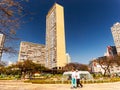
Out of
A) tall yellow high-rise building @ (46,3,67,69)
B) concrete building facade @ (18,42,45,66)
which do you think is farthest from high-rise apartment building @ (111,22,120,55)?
concrete building facade @ (18,42,45,66)

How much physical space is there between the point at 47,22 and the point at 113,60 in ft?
282

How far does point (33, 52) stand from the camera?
14212cm

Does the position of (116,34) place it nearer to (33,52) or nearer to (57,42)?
(57,42)

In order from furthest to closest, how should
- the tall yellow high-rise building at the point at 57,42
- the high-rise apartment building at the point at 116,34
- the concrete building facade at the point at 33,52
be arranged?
the concrete building facade at the point at 33,52 < the high-rise apartment building at the point at 116,34 < the tall yellow high-rise building at the point at 57,42

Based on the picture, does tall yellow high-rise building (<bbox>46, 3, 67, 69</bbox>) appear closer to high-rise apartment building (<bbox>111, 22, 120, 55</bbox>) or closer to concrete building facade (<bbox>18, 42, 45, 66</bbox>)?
concrete building facade (<bbox>18, 42, 45, 66</bbox>)

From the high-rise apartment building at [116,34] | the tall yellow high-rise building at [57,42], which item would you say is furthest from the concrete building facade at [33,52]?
the high-rise apartment building at [116,34]

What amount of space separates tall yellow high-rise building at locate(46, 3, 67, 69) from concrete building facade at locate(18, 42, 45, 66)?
2260 cm

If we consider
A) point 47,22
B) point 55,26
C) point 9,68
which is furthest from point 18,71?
point 47,22

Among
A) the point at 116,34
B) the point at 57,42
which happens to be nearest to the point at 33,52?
the point at 57,42

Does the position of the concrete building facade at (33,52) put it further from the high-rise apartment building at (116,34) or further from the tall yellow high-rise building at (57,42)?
the high-rise apartment building at (116,34)

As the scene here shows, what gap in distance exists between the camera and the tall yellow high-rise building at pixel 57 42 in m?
104

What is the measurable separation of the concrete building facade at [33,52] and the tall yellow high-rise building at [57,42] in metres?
22.6

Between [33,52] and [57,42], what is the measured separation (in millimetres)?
46310

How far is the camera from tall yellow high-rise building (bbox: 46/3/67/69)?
340 ft
